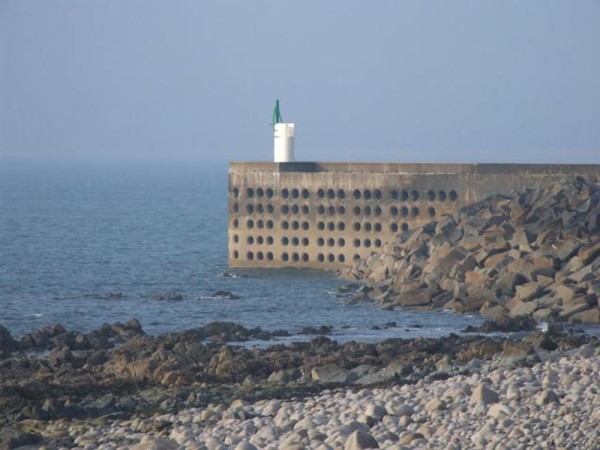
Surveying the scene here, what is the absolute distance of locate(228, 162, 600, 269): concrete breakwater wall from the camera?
45688 millimetres

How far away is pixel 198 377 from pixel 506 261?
14.4 metres

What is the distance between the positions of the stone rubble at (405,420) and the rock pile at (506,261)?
39.9ft

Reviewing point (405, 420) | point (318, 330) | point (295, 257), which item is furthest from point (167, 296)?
point (405, 420)

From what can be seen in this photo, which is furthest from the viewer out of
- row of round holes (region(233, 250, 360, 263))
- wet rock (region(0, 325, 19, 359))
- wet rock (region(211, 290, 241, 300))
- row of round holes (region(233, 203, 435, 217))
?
row of round holes (region(233, 250, 360, 263))

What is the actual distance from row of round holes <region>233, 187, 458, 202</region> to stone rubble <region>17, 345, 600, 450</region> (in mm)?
22613

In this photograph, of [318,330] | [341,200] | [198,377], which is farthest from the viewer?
[341,200]

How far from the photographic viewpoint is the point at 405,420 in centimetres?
1994

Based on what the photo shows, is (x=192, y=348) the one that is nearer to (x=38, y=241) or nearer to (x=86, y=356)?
(x=86, y=356)

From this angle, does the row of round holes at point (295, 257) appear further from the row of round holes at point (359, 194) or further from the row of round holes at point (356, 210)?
the row of round holes at point (359, 194)

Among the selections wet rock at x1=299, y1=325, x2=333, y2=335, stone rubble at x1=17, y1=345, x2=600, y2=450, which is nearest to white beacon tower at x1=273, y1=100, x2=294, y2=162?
wet rock at x1=299, y1=325, x2=333, y2=335

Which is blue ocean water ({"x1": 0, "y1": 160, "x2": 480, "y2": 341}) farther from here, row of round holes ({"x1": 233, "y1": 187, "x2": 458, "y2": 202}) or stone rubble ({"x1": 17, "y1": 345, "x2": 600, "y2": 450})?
stone rubble ({"x1": 17, "y1": 345, "x2": 600, "y2": 450})

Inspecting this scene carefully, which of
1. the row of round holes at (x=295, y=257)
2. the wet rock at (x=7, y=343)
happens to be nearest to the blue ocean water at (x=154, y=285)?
the row of round holes at (x=295, y=257)

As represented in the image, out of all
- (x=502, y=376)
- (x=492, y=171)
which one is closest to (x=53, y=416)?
(x=502, y=376)

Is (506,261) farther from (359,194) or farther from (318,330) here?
(359,194)
